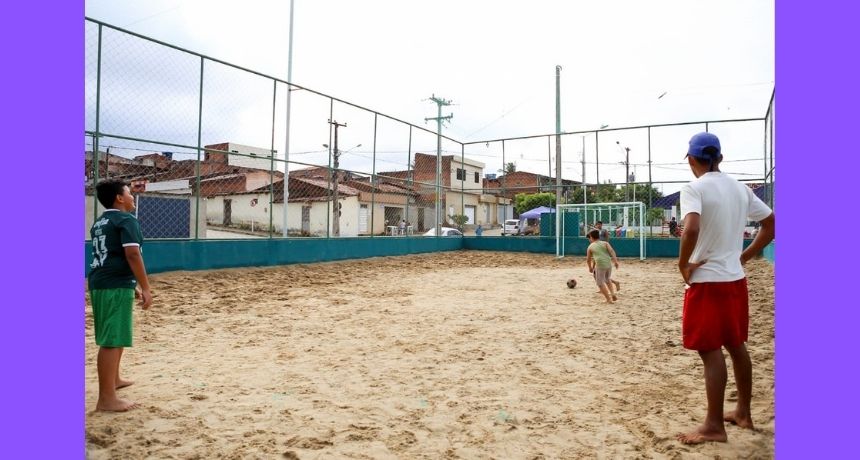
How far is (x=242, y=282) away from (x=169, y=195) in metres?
3.29

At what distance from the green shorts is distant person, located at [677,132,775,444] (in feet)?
10.2

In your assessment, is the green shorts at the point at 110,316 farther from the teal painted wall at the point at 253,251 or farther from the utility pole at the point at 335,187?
the utility pole at the point at 335,187

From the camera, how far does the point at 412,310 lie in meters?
7.06

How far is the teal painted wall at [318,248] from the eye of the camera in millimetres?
9984

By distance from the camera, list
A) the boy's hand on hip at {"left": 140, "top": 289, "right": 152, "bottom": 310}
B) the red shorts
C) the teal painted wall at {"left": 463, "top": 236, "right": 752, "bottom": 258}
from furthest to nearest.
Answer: the teal painted wall at {"left": 463, "top": 236, "right": 752, "bottom": 258} < the boy's hand on hip at {"left": 140, "top": 289, "right": 152, "bottom": 310} < the red shorts

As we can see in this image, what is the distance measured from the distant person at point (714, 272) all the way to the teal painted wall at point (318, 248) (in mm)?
6801

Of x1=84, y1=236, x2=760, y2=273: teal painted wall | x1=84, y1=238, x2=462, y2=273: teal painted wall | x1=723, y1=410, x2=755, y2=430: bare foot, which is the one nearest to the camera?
x1=723, y1=410, x2=755, y2=430: bare foot

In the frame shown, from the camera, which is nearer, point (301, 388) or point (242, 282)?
point (301, 388)

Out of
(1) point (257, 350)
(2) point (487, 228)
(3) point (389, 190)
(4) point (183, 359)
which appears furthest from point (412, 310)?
(2) point (487, 228)

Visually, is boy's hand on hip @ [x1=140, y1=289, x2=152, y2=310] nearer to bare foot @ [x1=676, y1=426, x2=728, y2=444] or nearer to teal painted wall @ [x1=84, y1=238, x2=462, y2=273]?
bare foot @ [x1=676, y1=426, x2=728, y2=444]

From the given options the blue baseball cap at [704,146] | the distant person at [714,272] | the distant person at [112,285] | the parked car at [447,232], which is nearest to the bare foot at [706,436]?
the distant person at [714,272]

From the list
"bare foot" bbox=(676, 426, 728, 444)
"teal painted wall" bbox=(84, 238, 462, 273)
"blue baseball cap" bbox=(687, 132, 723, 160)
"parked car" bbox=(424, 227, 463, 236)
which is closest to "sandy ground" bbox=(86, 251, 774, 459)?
"bare foot" bbox=(676, 426, 728, 444)

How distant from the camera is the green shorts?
3145 millimetres

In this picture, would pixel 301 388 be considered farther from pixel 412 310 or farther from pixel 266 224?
pixel 266 224
